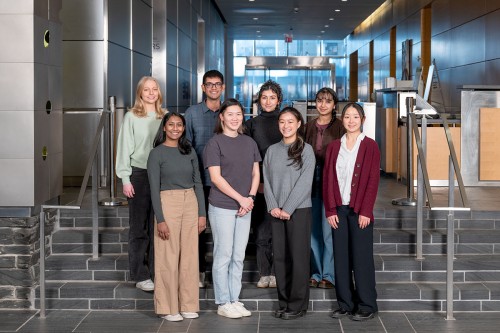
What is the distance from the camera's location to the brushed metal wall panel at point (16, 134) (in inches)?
245

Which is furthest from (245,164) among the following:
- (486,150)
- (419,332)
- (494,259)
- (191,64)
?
(191,64)

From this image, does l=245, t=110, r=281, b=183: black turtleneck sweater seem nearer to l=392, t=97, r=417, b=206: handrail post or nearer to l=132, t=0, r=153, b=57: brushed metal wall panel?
l=392, t=97, r=417, b=206: handrail post

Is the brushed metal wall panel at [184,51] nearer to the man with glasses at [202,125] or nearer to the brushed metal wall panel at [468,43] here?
the brushed metal wall panel at [468,43]

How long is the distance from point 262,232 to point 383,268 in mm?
1037

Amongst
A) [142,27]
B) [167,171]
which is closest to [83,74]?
[142,27]

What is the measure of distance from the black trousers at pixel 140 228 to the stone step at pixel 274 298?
192 mm

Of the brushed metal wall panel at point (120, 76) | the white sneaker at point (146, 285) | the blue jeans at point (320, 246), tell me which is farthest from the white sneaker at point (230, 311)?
the brushed metal wall panel at point (120, 76)

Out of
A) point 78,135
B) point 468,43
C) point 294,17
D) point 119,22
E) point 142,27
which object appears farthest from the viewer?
point 294,17

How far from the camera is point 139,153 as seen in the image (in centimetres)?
596

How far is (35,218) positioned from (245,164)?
1.73 meters

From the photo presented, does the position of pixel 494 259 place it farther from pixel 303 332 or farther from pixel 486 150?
pixel 486 150

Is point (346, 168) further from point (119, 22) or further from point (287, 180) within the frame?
point (119, 22)

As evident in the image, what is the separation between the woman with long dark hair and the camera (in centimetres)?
564

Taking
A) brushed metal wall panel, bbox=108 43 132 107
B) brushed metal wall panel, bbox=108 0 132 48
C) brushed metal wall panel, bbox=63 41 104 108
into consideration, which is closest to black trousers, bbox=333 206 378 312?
brushed metal wall panel, bbox=63 41 104 108
